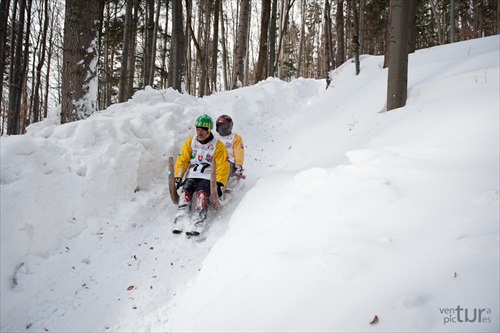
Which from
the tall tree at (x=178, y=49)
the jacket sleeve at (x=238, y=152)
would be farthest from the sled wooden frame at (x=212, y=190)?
the tall tree at (x=178, y=49)

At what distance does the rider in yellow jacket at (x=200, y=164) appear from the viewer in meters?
4.20

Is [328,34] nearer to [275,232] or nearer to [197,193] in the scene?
[197,193]

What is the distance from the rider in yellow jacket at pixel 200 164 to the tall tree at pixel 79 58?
2032 mm

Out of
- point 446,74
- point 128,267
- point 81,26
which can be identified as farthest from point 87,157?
point 446,74

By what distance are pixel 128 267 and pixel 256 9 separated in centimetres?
2623

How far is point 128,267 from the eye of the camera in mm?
3211

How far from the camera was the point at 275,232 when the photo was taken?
273 cm

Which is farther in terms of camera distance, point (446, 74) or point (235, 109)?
point (235, 109)

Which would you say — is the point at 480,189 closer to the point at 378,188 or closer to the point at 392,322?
the point at 378,188

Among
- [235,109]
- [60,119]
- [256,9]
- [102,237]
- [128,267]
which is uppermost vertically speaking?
[256,9]

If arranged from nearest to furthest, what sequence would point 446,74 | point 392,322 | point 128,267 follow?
1. point 392,322
2. point 128,267
3. point 446,74

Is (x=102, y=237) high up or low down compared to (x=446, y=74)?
down

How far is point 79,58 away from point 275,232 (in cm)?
444

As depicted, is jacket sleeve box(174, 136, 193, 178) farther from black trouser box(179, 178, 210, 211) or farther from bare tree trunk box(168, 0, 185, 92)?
bare tree trunk box(168, 0, 185, 92)
